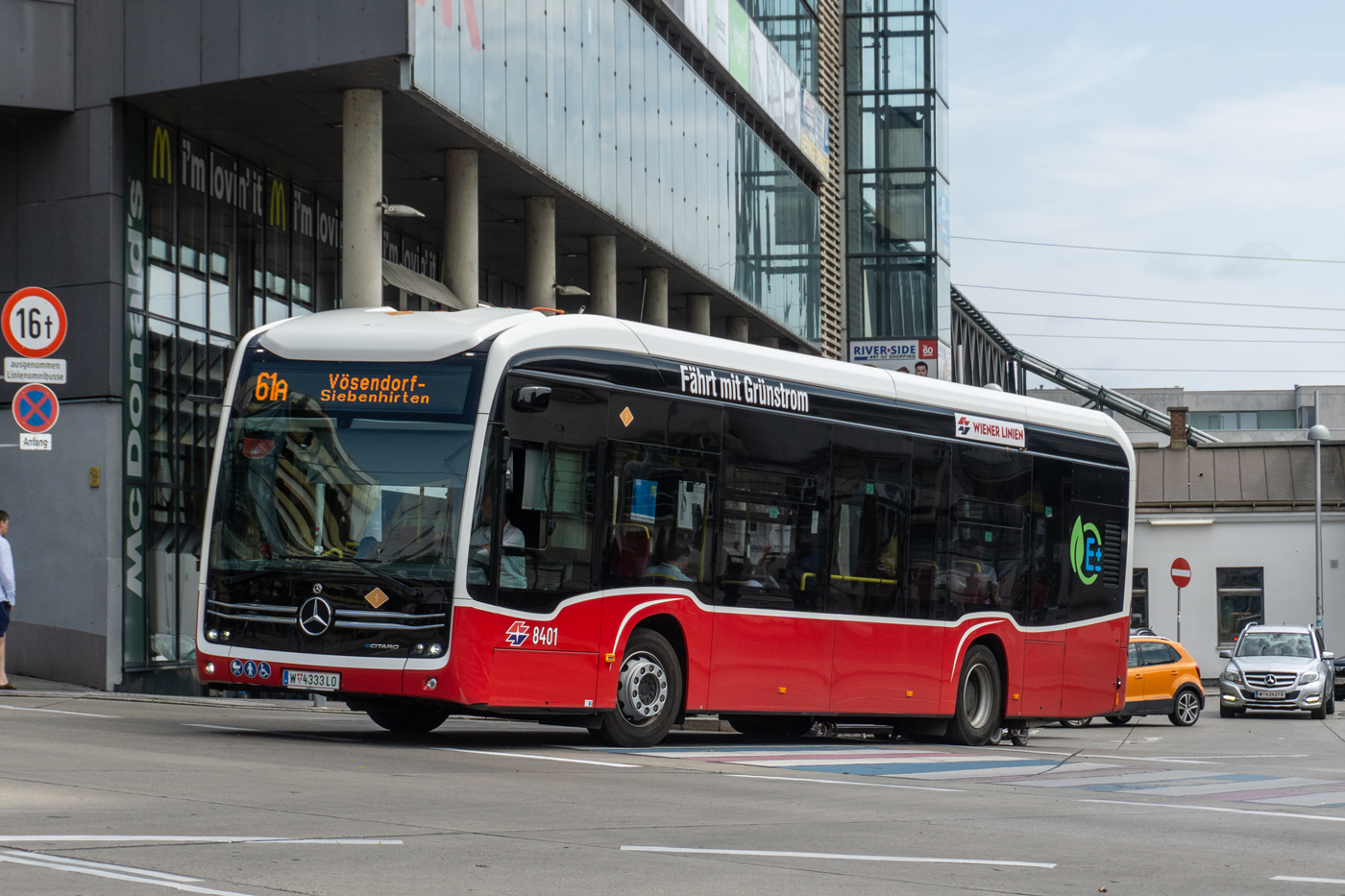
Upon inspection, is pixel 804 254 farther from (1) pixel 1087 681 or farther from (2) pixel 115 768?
(2) pixel 115 768

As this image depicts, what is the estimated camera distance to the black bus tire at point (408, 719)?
14.8 meters

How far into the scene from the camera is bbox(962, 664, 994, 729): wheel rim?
17562mm

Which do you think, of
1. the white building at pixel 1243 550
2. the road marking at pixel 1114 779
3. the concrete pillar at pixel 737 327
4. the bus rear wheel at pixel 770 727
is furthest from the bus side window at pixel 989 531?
the white building at pixel 1243 550

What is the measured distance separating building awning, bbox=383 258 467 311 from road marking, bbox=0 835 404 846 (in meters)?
15.8

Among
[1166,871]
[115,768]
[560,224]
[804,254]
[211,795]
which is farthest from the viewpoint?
[804,254]

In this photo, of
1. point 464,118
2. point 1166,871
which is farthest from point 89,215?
point 1166,871

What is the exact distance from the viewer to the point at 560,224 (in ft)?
95.1

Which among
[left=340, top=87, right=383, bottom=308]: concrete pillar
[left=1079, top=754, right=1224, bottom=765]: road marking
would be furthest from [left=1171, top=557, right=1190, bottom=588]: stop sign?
[left=340, top=87, right=383, bottom=308]: concrete pillar

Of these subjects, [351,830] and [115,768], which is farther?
[115,768]

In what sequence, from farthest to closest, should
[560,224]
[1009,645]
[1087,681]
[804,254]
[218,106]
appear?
[804,254] < [560,224] < [218,106] < [1087,681] < [1009,645]

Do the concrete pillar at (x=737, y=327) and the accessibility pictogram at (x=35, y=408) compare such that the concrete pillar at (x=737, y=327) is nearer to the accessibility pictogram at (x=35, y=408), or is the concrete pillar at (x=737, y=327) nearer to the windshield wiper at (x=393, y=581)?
the accessibility pictogram at (x=35, y=408)

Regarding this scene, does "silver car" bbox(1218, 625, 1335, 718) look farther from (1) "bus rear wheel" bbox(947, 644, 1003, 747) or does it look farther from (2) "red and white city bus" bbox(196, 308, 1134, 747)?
(2) "red and white city bus" bbox(196, 308, 1134, 747)

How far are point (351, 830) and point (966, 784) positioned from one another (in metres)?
5.78

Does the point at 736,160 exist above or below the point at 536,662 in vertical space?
above
